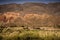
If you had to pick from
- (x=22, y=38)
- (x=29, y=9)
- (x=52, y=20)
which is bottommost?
(x=22, y=38)

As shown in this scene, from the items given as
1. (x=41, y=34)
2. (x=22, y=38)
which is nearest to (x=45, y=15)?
(x=41, y=34)

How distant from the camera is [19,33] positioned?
20.1ft

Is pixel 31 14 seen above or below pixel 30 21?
above

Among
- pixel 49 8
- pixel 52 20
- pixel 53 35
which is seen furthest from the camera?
pixel 49 8

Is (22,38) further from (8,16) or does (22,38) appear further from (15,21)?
(8,16)

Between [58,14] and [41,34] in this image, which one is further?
[58,14]

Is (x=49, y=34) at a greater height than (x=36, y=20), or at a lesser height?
lesser

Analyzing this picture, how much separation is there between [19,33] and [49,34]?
3.93ft

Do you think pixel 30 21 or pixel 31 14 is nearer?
pixel 30 21

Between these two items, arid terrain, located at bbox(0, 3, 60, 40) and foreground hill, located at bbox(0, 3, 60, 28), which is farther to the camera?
foreground hill, located at bbox(0, 3, 60, 28)

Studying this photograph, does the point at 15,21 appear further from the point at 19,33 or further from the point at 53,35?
the point at 53,35

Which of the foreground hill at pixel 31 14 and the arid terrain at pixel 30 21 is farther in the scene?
the foreground hill at pixel 31 14

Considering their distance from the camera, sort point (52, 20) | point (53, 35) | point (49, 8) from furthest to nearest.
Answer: point (49, 8) → point (52, 20) → point (53, 35)

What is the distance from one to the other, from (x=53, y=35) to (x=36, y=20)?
3.55 ft
